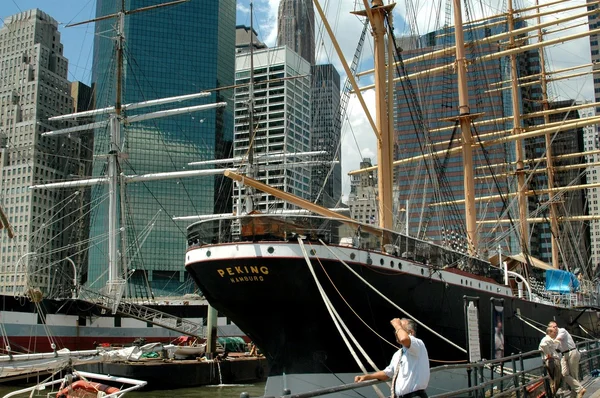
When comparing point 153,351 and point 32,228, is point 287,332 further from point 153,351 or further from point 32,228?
point 32,228

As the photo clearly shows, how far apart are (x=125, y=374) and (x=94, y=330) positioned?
9.10 m

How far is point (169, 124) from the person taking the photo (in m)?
93.4

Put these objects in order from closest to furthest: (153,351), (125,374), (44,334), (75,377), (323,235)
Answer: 1. (323,235)
2. (75,377)
3. (125,374)
4. (153,351)
5. (44,334)

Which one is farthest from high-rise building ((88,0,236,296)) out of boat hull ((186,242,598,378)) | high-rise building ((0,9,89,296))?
boat hull ((186,242,598,378))

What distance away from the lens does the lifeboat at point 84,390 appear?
602 inches

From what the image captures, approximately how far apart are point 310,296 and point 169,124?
81.5m

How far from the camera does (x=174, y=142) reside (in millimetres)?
93750

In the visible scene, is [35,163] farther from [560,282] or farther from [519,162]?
[560,282]

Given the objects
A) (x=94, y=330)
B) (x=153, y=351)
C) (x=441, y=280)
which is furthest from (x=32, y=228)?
(x=441, y=280)

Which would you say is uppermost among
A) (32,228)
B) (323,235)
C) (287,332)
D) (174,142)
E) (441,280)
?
(174,142)

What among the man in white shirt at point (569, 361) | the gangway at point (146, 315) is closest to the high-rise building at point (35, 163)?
the gangway at point (146, 315)

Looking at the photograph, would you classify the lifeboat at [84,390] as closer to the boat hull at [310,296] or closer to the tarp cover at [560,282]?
the boat hull at [310,296]

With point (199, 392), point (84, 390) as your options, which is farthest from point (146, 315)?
point (84, 390)

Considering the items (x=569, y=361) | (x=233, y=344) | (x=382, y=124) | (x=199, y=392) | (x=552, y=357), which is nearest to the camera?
(x=552, y=357)
